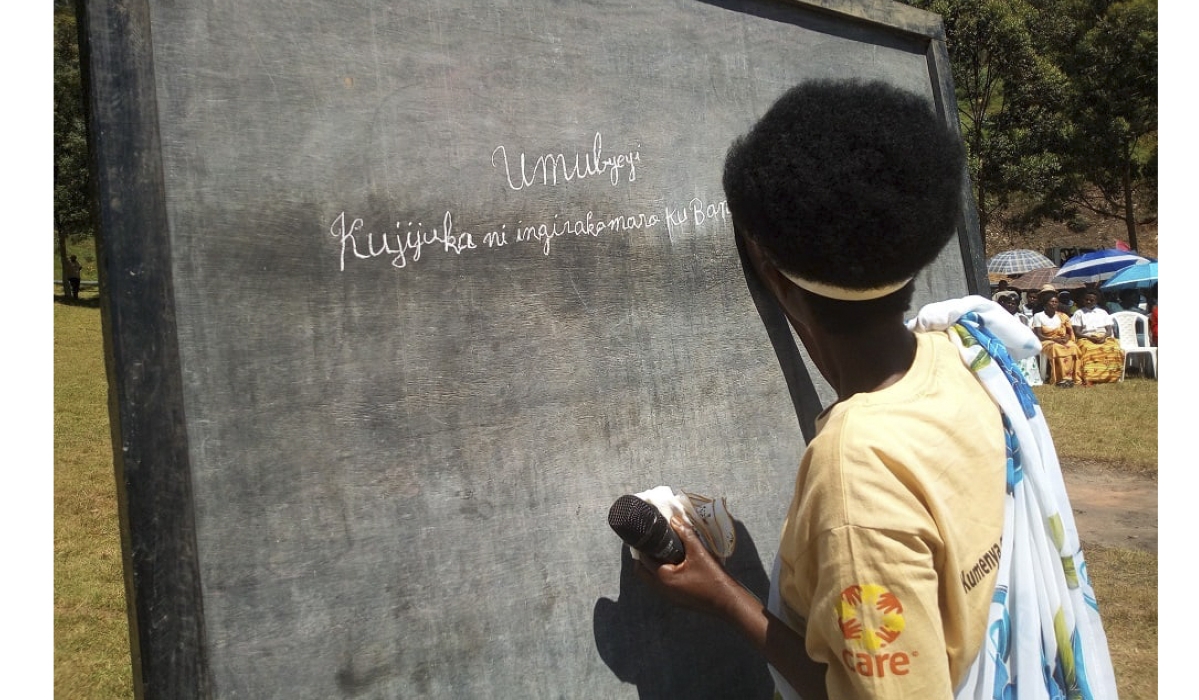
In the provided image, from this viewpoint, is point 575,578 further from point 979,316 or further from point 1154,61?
point 1154,61

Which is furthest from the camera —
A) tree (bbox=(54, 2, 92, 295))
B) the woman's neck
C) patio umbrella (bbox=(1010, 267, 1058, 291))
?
patio umbrella (bbox=(1010, 267, 1058, 291))

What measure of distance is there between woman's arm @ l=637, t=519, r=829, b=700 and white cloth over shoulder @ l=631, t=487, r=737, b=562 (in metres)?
0.05

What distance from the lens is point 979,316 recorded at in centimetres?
195

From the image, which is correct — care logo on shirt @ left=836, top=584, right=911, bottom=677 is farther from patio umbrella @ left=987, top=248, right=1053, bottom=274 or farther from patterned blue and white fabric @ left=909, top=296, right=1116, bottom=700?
patio umbrella @ left=987, top=248, right=1053, bottom=274

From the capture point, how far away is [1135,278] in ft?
61.2

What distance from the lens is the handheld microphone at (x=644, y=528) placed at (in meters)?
1.72

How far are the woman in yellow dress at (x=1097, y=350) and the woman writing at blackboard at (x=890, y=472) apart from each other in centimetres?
1326

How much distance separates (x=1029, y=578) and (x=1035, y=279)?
22967 millimetres

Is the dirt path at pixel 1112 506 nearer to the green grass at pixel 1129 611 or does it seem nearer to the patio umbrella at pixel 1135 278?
the green grass at pixel 1129 611

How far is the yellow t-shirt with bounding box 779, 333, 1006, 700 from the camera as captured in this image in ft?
4.41

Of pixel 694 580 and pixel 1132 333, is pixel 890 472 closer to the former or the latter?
pixel 694 580

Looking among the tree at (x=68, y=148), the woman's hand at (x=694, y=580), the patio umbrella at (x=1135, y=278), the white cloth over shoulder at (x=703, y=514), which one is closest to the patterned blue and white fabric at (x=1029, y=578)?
the woman's hand at (x=694, y=580)

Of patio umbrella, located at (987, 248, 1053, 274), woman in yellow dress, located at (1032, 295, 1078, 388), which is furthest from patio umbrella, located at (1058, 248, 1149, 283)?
woman in yellow dress, located at (1032, 295, 1078, 388)

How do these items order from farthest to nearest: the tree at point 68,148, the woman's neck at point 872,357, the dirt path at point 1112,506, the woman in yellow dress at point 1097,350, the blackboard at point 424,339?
the tree at point 68,148 → the woman in yellow dress at point 1097,350 → the dirt path at point 1112,506 → the woman's neck at point 872,357 → the blackboard at point 424,339
